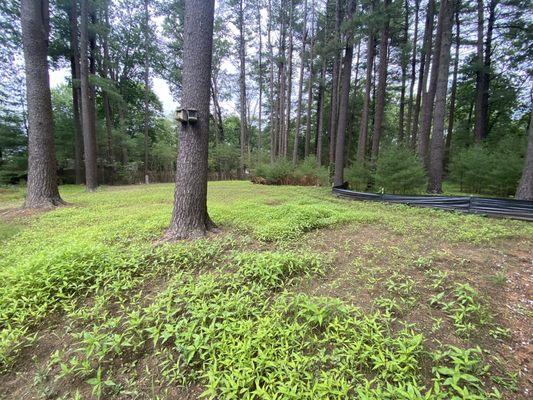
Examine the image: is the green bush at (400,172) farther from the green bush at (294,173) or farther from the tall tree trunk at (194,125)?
the tall tree trunk at (194,125)

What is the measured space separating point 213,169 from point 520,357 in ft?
68.8

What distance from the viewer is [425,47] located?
37.5 ft

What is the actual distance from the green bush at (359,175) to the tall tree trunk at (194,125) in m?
7.24

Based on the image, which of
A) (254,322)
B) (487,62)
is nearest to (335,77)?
(487,62)

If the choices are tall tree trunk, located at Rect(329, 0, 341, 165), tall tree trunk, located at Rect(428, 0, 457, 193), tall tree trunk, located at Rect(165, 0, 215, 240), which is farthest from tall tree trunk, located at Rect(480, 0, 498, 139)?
tall tree trunk, located at Rect(165, 0, 215, 240)

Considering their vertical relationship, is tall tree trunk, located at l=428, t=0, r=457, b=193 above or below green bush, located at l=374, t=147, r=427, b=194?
above

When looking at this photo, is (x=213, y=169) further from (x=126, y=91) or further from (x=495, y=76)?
(x=495, y=76)

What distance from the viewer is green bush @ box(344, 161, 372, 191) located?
8.91 meters

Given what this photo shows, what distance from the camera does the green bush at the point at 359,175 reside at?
8909 mm

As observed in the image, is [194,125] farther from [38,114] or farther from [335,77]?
[335,77]

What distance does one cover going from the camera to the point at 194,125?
125 inches

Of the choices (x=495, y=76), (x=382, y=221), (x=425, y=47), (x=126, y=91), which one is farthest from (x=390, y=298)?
(x=126, y=91)

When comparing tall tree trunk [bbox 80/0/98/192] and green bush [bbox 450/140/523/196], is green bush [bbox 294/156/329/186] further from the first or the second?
tall tree trunk [bbox 80/0/98/192]

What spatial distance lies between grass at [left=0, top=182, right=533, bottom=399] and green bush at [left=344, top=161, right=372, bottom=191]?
604 cm
